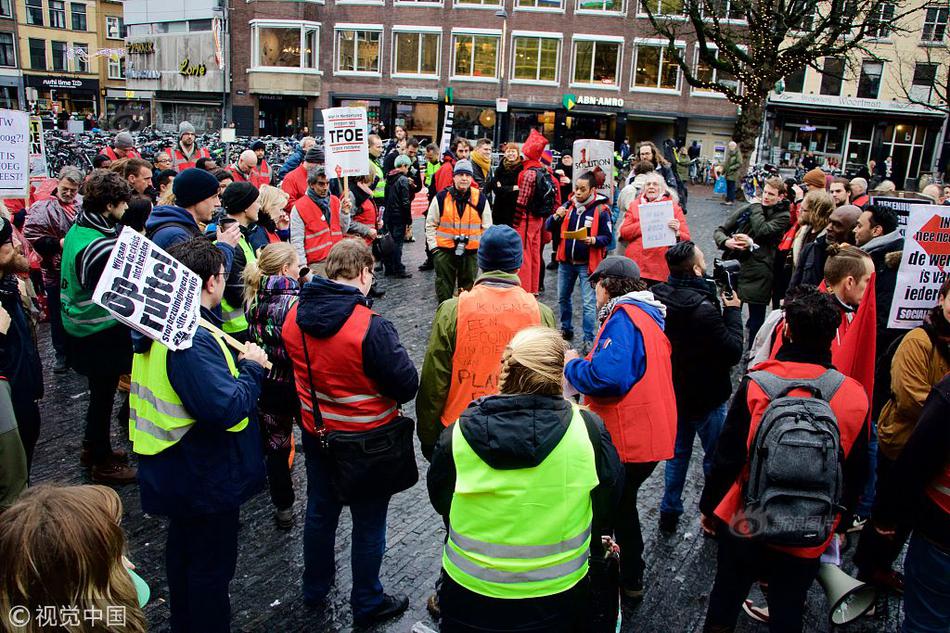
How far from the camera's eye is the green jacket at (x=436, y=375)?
3.76 meters

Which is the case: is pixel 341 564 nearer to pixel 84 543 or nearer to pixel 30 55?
pixel 84 543

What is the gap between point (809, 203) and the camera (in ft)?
21.4

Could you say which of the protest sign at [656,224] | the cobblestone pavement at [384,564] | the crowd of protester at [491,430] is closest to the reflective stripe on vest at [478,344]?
the crowd of protester at [491,430]

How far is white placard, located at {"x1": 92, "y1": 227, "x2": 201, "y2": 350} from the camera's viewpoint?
278 centimetres

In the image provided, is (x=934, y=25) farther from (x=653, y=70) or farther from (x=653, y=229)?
(x=653, y=229)

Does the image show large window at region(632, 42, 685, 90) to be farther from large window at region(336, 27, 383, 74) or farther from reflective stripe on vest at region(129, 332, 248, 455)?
reflective stripe on vest at region(129, 332, 248, 455)

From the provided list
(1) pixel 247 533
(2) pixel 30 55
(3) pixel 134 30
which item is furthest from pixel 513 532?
(2) pixel 30 55

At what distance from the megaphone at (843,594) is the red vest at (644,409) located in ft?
3.28

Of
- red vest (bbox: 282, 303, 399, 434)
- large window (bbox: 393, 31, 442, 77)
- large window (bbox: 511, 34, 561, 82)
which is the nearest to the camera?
red vest (bbox: 282, 303, 399, 434)

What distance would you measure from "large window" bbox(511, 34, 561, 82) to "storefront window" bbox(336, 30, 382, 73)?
8.00 metres

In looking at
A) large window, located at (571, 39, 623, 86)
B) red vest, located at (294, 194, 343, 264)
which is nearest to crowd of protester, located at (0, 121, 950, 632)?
red vest, located at (294, 194, 343, 264)

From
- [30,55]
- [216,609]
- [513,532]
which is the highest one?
[30,55]

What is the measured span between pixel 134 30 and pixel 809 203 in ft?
175

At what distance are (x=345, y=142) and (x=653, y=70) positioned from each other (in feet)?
117
